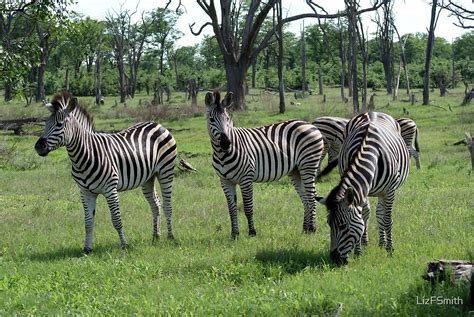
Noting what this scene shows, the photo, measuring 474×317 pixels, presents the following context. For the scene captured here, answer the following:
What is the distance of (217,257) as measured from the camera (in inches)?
317

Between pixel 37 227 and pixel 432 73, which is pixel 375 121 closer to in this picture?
pixel 37 227

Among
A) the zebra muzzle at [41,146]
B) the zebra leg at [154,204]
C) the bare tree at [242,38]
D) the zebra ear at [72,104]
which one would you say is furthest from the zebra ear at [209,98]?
the bare tree at [242,38]

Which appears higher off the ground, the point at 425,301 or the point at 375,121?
the point at 375,121

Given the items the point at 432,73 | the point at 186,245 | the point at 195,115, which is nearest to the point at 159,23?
the point at 432,73

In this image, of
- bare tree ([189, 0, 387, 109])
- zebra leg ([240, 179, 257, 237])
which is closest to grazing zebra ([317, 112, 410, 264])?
zebra leg ([240, 179, 257, 237])

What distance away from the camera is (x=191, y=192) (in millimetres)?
14070

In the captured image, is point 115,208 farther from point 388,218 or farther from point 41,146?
point 388,218

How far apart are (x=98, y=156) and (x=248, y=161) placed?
2.36 metres

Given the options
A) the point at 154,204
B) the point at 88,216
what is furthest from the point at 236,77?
the point at 88,216

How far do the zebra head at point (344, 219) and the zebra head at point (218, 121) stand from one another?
2.62m

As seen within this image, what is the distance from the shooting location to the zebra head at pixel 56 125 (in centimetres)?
864

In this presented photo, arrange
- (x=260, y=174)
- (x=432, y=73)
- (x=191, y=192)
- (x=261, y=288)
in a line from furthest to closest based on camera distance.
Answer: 1. (x=432, y=73)
2. (x=191, y=192)
3. (x=260, y=174)
4. (x=261, y=288)

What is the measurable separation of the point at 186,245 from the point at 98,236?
179 cm

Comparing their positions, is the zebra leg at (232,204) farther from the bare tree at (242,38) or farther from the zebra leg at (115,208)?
the bare tree at (242,38)
